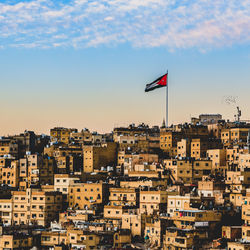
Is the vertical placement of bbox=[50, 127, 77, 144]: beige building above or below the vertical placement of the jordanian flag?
below

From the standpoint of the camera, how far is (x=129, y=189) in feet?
174

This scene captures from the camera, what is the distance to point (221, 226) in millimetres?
45281

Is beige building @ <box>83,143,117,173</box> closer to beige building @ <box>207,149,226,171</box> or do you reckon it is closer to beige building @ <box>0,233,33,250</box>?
beige building @ <box>207,149,226,171</box>

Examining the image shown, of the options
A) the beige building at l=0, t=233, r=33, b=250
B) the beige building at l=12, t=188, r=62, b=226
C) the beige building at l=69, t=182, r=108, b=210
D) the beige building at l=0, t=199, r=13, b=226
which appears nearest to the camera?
the beige building at l=0, t=233, r=33, b=250

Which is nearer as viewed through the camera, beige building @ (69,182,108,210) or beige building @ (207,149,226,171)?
beige building @ (69,182,108,210)

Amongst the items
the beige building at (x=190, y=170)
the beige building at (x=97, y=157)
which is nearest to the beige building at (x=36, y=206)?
the beige building at (x=97, y=157)

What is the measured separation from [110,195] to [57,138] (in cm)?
2107

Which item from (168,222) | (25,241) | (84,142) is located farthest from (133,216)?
(84,142)

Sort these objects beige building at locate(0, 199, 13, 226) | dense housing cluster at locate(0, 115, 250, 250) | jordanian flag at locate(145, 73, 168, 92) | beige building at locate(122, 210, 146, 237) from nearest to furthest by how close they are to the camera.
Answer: dense housing cluster at locate(0, 115, 250, 250)
beige building at locate(122, 210, 146, 237)
beige building at locate(0, 199, 13, 226)
jordanian flag at locate(145, 73, 168, 92)

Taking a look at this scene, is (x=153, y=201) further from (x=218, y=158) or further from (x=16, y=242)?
(x=218, y=158)

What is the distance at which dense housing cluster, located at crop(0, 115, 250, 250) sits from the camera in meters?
45.2

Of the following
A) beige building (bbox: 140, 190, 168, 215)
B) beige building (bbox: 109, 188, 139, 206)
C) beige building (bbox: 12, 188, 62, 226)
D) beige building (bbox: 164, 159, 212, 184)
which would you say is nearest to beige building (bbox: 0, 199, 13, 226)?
beige building (bbox: 12, 188, 62, 226)

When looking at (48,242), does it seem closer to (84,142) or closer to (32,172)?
(32,172)

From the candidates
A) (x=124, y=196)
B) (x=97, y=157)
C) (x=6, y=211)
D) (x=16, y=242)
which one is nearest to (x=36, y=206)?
(x=6, y=211)
